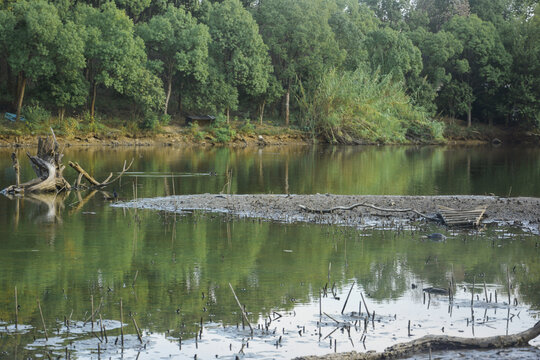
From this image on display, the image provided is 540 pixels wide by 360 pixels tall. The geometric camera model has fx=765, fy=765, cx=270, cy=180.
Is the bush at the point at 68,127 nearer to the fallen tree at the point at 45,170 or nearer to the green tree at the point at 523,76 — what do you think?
the fallen tree at the point at 45,170

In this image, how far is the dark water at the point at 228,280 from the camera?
1121cm

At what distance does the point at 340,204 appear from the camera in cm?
2497

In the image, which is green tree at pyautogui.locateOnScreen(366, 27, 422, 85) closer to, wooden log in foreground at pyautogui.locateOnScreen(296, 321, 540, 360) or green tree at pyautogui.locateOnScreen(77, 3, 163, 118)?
green tree at pyautogui.locateOnScreen(77, 3, 163, 118)

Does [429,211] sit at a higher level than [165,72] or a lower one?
lower

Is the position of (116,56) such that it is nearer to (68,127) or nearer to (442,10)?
(68,127)

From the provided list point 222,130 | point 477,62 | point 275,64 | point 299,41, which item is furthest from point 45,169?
point 477,62

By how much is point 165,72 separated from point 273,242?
53.2 m

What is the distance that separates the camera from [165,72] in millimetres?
70312

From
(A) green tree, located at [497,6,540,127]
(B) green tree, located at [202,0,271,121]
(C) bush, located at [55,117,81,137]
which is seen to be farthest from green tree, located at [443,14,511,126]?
(C) bush, located at [55,117,81,137]

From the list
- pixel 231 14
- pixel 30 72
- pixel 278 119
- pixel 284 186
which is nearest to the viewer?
pixel 284 186

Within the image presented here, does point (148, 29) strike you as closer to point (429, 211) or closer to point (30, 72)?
point (30, 72)

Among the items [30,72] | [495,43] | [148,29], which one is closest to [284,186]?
[30,72]

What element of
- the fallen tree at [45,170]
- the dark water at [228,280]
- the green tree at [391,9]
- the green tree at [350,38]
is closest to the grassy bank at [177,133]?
the green tree at [350,38]

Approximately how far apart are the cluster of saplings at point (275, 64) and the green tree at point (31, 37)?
0.10m
